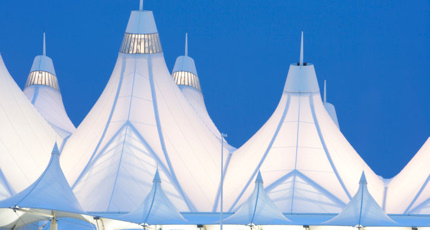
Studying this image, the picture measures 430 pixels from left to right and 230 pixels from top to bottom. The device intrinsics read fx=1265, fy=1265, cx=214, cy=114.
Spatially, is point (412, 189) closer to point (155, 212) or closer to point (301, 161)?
point (301, 161)

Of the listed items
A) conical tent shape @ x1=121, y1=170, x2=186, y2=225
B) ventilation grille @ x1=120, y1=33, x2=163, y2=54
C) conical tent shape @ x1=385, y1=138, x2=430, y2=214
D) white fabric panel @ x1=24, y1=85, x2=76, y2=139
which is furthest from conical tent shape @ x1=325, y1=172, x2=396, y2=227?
white fabric panel @ x1=24, y1=85, x2=76, y2=139

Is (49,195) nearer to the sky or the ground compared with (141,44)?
nearer to the ground

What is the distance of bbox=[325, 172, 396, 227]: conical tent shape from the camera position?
145 feet

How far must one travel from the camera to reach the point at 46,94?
68.8 metres

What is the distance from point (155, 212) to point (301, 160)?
435 inches

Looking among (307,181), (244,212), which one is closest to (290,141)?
(307,181)

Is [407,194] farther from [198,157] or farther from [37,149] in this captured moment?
[37,149]

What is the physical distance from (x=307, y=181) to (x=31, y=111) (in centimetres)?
1221

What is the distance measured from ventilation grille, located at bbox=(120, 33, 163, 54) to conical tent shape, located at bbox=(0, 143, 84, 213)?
39.1 feet

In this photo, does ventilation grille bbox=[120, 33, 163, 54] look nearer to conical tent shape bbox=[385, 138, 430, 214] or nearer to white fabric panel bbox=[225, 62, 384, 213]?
white fabric panel bbox=[225, 62, 384, 213]

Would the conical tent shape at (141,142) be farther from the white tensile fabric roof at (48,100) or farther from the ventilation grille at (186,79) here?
the ventilation grille at (186,79)

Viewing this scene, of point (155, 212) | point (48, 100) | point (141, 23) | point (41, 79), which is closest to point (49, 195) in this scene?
point (155, 212)

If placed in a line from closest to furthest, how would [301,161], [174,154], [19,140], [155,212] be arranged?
[155,212], [19,140], [301,161], [174,154]

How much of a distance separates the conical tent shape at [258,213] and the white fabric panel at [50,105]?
1910 centimetres
